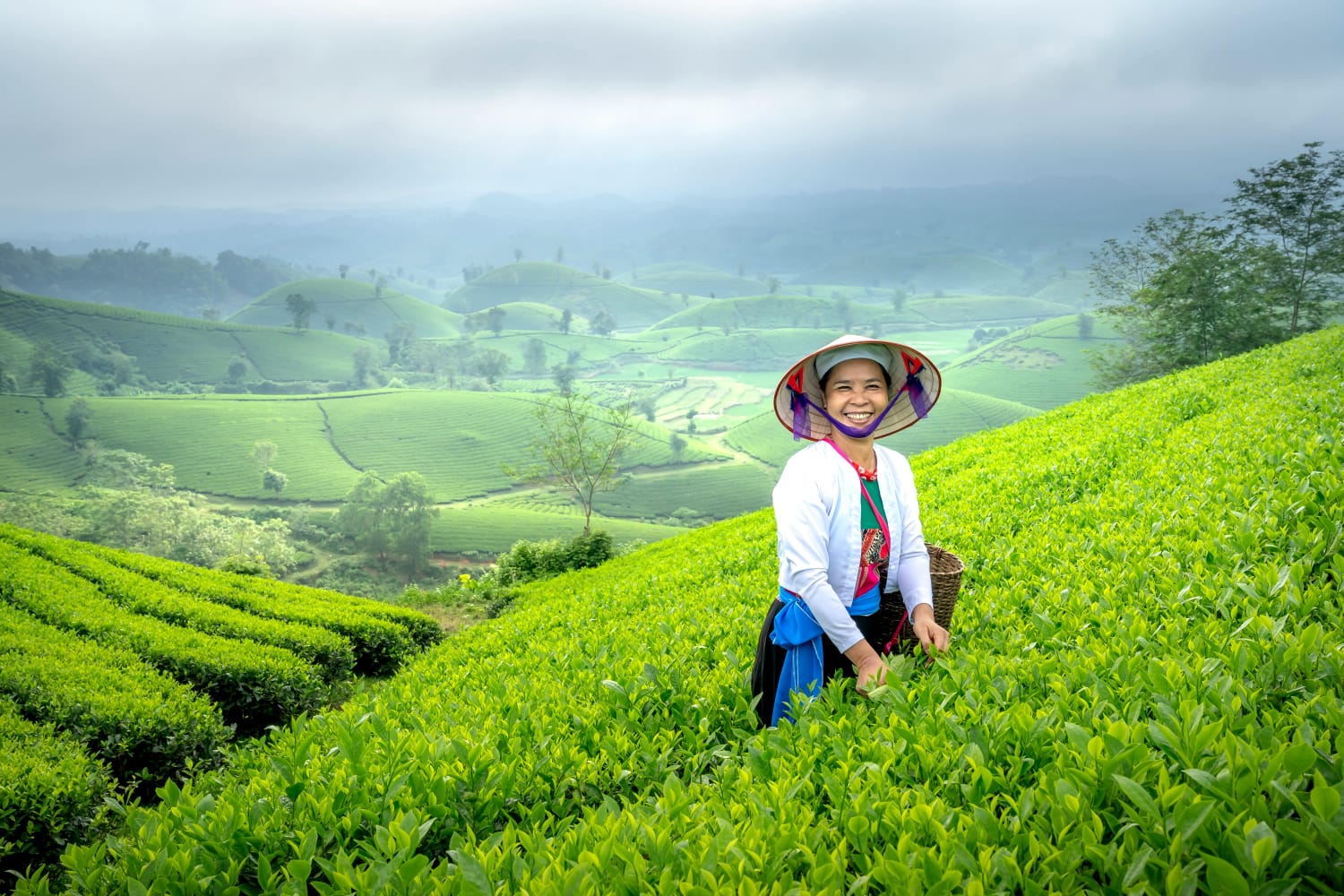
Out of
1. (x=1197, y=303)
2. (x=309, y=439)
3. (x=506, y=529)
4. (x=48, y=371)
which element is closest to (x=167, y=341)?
(x=48, y=371)

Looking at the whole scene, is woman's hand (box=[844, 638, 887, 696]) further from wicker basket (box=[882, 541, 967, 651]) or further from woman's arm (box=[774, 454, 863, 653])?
wicker basket (box=[882, 541, 967, 651])

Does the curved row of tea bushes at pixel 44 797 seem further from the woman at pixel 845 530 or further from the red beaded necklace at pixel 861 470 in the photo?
the red beaded necklace at pixel 861 470

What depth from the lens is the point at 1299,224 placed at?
149 ft

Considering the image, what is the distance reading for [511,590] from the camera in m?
17.7

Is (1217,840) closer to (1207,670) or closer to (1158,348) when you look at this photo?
(1207,670)

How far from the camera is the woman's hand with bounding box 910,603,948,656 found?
10.9 feet

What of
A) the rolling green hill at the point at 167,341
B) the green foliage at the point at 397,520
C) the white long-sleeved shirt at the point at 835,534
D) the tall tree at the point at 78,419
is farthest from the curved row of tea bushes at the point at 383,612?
the rolling green hill at the point at 167,341

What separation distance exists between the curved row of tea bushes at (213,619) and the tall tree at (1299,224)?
53.3 metres

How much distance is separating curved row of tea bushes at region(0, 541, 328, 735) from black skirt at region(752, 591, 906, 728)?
677 centimetres

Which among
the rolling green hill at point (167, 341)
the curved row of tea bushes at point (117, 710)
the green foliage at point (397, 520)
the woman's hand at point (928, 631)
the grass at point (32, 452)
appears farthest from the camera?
the rolling green hill at point (167, 341)

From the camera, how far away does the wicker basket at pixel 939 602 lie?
3633mm

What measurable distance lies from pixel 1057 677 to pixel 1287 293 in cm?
5538

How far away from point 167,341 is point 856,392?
7067 inches

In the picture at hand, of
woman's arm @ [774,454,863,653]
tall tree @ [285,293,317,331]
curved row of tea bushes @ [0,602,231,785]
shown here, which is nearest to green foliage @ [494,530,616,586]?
curved row of tea bushes @ [0,602,231,785]
